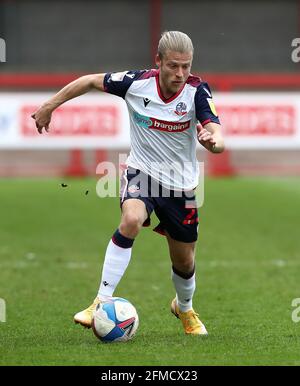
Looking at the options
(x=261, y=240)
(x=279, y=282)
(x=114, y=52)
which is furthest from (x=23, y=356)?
(x=114, y=52)

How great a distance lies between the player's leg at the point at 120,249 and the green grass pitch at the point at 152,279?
0.22 meters

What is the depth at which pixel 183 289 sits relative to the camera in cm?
760

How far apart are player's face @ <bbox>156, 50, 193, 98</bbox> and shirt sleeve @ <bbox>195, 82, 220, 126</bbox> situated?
0.15 meters

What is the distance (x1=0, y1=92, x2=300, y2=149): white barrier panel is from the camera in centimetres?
2019

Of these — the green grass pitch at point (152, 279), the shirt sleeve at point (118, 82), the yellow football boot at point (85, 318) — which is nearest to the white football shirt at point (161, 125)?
the shirt sleeve at point (118, 82)

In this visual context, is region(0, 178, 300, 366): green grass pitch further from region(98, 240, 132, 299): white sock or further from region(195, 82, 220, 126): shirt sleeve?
region(195, 82, 220, 126): shirt sleeve

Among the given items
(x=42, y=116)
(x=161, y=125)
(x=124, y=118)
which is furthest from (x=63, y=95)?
(x=124, y=118)

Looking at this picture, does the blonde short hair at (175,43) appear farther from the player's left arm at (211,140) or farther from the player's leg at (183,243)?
the player's leg at (183,243)

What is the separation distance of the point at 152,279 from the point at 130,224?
12.1 feet

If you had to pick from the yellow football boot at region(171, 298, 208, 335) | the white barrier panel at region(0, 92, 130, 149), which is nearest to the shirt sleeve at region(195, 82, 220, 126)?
the yellow football boot at region(171, 298, 208, 335)

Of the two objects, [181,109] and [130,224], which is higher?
[181,109]

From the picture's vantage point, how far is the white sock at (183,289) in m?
7.55

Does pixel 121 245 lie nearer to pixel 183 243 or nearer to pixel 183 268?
pixel 183 243
